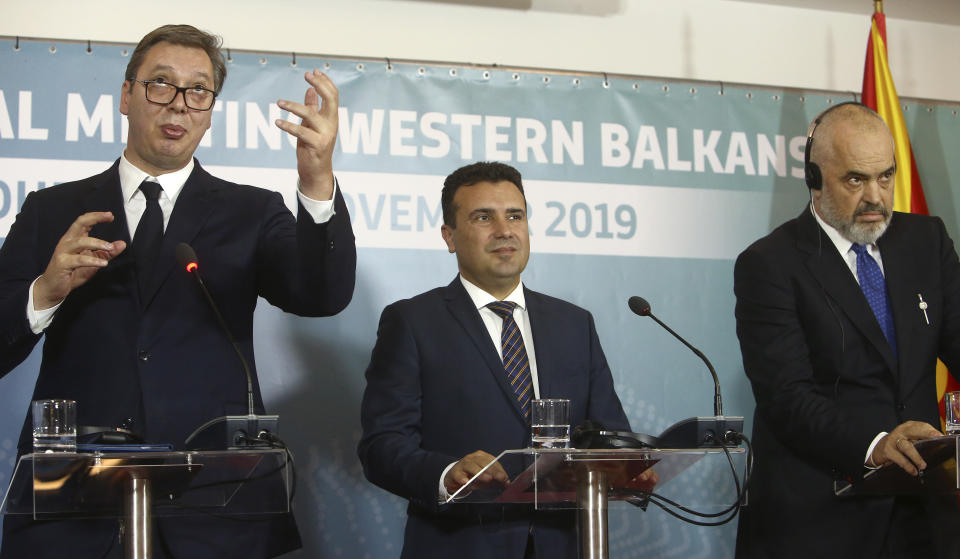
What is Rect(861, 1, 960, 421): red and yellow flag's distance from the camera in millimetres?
4823

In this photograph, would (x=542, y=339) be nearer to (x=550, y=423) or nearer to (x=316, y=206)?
(x=550, y=423)

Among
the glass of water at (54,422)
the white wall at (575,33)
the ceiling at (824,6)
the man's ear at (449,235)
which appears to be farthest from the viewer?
the ceiling at (824,6)

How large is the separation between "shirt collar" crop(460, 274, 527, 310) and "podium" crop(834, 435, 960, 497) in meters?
1.05

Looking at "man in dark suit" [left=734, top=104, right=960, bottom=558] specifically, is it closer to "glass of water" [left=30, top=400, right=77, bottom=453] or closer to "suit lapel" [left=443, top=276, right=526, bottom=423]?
"suit lapel" [left=443, top=276, right=526, bottom=423]

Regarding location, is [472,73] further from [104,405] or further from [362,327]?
[104,405]

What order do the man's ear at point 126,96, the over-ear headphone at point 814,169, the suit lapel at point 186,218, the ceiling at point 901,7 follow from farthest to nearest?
the ceiling at point 901,7 < the over-ear headphone at point 814,169 < the man's ear at point 126,96 < the suit lapel at point 186,218

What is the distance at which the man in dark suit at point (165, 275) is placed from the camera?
2.56m

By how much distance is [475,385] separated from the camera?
314 cm

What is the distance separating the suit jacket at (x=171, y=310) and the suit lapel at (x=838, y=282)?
144cm

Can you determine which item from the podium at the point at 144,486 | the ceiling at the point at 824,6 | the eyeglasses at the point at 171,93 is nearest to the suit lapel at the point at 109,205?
the eyeglasses at the point at 171,93

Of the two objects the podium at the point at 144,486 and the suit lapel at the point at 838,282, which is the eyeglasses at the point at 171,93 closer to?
the podium at the point at 144,486

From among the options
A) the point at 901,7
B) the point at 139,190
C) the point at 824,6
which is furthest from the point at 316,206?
the point at 901,7

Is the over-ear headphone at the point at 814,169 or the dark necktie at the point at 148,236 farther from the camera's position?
the over-ear headphone at the point at 814,169

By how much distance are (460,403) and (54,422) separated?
3.80 ft
